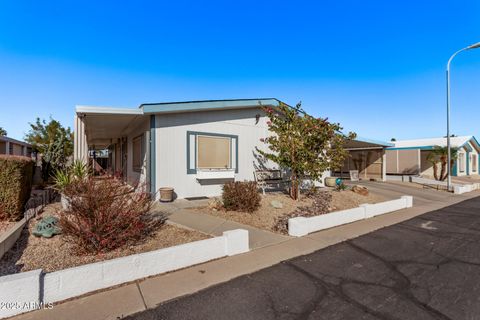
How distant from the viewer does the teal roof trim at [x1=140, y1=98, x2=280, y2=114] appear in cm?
857

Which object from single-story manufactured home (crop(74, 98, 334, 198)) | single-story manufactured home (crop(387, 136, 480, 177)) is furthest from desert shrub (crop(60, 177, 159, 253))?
single-story manufactured home (crop(387, 136, 480, 177))

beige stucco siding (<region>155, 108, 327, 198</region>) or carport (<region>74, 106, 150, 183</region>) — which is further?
beige stucco siding (<region>155, 108, 327, 198</region>)

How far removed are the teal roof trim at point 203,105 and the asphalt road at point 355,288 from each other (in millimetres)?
6519

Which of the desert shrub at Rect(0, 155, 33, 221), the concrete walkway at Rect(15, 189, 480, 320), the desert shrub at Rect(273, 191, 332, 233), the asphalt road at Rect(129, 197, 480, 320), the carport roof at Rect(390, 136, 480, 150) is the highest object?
the carport roof at Rect(390, 136, 480, 150)

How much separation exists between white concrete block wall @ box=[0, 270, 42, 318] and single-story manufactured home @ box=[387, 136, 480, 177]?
77.6ft

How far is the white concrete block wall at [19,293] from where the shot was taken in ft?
8.97

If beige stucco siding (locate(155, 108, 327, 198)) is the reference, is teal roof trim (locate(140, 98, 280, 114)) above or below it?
above

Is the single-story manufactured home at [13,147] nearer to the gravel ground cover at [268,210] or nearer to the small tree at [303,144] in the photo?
the gravel ground cover at [268,210]

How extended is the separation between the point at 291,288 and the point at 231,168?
7.54 meters

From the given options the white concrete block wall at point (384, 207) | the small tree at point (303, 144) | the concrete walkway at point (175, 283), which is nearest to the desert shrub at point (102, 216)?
the concrete walkway at point (175, 283)

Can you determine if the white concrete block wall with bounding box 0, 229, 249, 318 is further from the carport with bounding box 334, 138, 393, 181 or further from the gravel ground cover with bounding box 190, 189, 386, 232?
the carport with bounding box 334, 138, 393, 181

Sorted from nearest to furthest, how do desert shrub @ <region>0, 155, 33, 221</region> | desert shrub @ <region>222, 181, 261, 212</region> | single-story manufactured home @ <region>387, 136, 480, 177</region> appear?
desert shrub @ <region>0, 155, 33, 221</region>
desert shrub @ <region>222, 181, 261, 212</region>
single-story manufactured home @ <region>387, 136, 480, 177</region>

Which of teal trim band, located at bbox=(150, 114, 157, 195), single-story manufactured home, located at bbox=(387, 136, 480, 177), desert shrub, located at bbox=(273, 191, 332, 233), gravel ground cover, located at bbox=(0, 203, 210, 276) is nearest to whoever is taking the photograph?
gravel ground cover, located at bbox=(0, 203, 210, 276)

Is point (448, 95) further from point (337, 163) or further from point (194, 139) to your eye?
point (194, 139)
